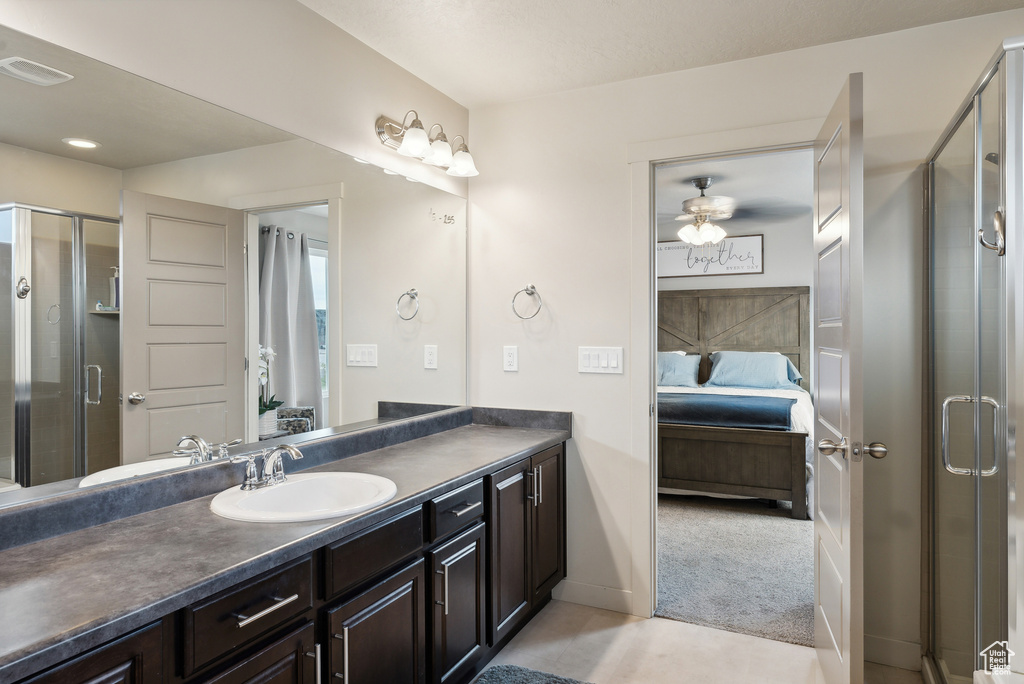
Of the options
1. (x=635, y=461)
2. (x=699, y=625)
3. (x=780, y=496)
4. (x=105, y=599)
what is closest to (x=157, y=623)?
(x=105, y=599)

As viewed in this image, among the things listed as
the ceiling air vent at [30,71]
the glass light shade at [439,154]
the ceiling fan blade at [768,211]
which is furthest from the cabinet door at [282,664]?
the ceiling fan blade at [768,211]

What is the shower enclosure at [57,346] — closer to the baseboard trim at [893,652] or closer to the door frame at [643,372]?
the door frame at [643,372]

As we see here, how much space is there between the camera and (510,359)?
302cm

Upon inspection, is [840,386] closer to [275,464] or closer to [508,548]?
[508,548]

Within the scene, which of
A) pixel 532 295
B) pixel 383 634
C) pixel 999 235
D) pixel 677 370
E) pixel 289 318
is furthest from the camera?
pixel 677 370

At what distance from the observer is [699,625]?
2.67 meters

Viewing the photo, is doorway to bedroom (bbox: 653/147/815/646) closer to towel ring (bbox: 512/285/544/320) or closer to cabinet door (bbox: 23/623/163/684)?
towel ring (bbox: 512/285/544/320)

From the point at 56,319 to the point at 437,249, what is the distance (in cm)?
172

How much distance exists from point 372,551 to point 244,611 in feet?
1.34

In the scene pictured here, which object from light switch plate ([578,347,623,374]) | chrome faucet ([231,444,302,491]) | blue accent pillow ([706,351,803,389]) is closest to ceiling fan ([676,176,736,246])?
blue accent pillow ([706,351,803,389])

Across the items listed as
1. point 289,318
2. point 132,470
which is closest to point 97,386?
point 132,470

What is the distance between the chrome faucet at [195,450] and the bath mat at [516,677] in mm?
1248

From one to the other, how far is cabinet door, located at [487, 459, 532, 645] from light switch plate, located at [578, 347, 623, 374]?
0.60m

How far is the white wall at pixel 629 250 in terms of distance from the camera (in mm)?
2324
